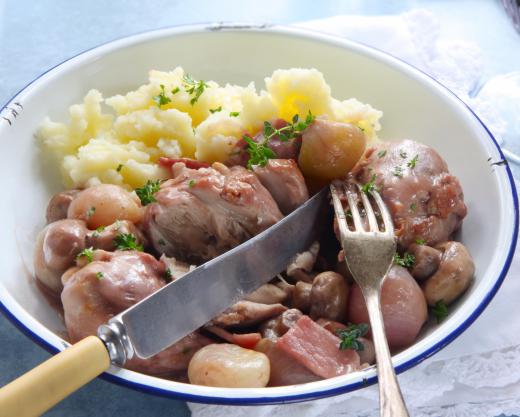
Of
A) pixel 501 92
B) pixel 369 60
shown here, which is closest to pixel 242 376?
pixel 369 60

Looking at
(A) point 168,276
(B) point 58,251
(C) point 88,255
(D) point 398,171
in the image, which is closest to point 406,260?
(D) point 398,171

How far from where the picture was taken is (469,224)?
2967mm

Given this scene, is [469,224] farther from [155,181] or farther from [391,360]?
[155,181]

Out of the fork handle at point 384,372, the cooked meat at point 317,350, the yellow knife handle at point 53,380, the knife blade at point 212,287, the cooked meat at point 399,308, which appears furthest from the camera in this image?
the cooked meat at point 399,308

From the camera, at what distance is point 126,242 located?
2637mm

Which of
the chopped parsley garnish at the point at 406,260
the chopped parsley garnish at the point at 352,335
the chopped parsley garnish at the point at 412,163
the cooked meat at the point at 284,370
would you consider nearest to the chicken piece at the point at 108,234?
the cooked meat at the point at 284,370

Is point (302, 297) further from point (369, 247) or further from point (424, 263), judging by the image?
point (424, 263)

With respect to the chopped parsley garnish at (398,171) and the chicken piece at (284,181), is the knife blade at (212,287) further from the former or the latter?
the chopped parsley garnish at (398,171)

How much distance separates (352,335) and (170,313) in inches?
25.9

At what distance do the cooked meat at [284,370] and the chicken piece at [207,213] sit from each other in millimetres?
556

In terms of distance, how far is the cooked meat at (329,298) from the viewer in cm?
255

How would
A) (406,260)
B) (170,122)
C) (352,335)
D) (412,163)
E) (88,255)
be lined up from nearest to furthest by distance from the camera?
1. (352,335)
2. (88,255)
3. (406,260)
4. (412,163)
5. (170,122)

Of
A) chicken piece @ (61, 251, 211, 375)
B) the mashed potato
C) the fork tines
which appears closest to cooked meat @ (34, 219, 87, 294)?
chicken piece @ (61, 251, 211, 375)

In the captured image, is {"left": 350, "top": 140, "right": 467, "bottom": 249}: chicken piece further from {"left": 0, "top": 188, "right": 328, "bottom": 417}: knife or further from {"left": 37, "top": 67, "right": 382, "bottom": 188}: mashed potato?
{"left": 37, "top": 67, "right": 382, "bottom": 188}: mashed potato
